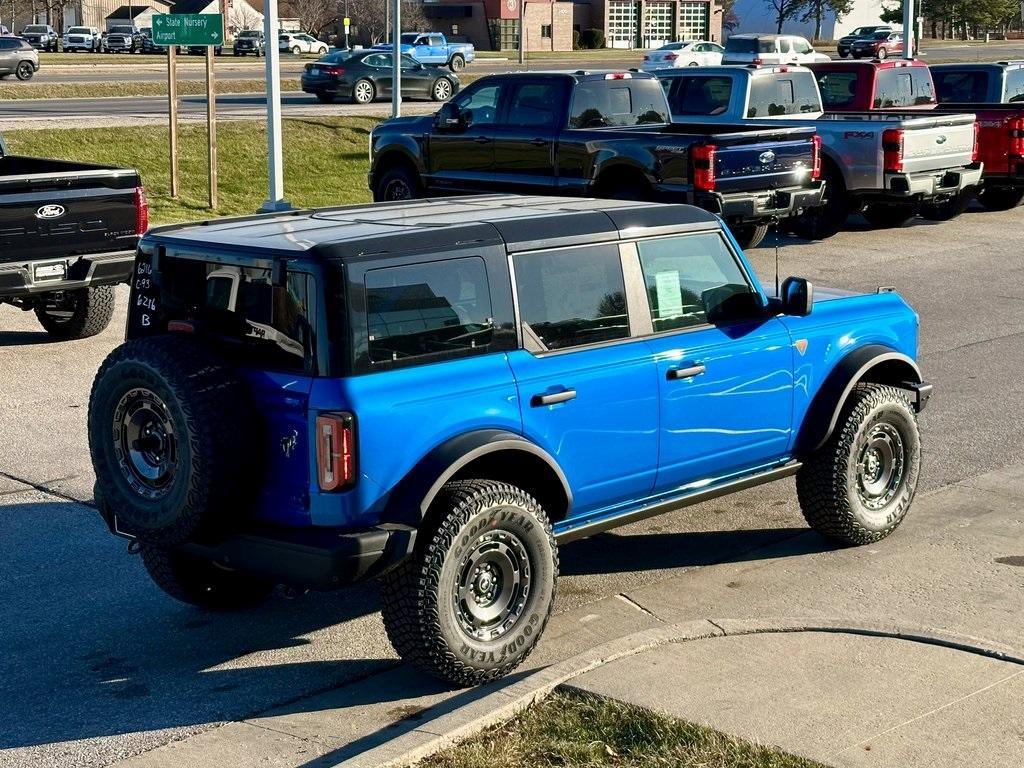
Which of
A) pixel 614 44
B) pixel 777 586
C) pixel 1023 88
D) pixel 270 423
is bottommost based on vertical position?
pixel 777 586

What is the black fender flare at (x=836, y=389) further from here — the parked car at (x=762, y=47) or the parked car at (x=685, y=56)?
the parked car at (x=685, y=56)

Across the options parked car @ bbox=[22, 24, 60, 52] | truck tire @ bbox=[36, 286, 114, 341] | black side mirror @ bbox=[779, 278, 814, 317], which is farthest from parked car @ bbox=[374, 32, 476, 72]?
black side mirror @ bbox=[779, 278, 814, 317]

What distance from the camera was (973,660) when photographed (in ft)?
18.1

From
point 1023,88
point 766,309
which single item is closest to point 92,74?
point 1023,88

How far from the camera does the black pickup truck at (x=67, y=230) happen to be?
35.4 ft

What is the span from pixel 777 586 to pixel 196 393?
9.21ft

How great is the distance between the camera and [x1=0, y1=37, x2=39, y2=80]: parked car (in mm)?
43312

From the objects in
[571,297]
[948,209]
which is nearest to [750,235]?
[948,209]

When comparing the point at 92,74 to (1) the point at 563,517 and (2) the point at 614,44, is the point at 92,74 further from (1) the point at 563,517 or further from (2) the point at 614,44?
(2) the point at 614,44

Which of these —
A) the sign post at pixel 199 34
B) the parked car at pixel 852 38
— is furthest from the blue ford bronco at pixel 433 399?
the parked car at pixel 852 38

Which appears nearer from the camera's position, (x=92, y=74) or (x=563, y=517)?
(x=563, y=517)

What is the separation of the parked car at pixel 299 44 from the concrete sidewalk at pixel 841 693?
7198cm

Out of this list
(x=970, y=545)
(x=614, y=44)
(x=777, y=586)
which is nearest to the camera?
(x=777, y=586)

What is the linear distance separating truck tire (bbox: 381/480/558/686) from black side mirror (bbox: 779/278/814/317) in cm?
175
